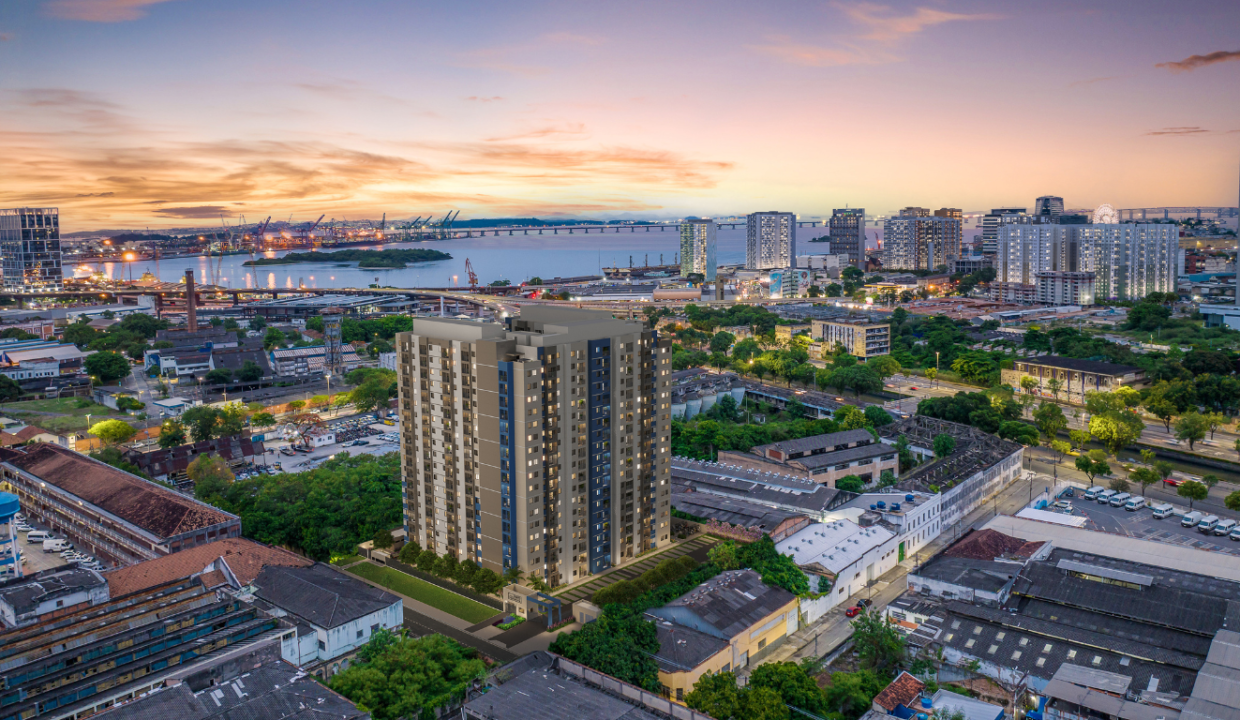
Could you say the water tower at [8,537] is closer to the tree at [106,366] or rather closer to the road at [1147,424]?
the tree at [106,366]

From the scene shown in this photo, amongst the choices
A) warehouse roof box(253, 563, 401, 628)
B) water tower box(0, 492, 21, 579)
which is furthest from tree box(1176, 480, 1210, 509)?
water tower box(0, 492, 21, 579)

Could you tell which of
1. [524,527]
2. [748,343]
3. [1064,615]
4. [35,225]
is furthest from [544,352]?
[35,225]

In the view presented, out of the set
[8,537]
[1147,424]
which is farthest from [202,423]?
Result: [1147,424]

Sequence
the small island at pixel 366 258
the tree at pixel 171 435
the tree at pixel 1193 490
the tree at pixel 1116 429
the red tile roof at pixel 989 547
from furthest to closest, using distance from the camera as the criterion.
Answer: the small island at pixel 366 258, the tree at pixel 171 435, the tree at pixel 1116 429, the tree at pixel 1193 490, the red tile roof at pixel 989 547

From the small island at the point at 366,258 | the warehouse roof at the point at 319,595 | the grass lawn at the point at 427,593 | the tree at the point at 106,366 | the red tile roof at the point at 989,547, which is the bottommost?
the grass lawn at the point at 427,593

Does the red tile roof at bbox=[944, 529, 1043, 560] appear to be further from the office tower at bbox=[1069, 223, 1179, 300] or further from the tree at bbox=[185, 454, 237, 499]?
the office tower at bbox=[1069, 223, 1179, 300]

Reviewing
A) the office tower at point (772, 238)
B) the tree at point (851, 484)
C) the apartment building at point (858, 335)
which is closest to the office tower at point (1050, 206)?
the office tower at point (772, 238)

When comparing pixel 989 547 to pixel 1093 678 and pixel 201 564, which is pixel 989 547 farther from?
pixel 201 564
